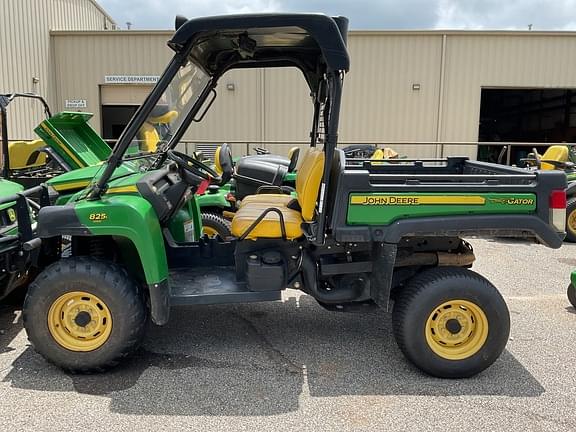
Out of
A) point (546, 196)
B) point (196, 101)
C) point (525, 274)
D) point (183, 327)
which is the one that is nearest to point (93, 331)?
point (183, 327)

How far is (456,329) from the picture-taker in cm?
323

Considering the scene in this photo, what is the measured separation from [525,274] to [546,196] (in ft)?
9.82

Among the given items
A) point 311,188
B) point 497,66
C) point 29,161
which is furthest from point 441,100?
point 311,188

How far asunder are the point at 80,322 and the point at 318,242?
159 centimetres

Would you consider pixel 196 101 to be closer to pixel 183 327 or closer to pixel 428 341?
pixel 183 327

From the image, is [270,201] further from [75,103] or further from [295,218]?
[75,103]

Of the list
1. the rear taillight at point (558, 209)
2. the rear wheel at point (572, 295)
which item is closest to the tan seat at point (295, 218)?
the rear taillight at point (558, 209)

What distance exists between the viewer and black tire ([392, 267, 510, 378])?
3.18 meters

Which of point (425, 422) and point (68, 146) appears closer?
point (425, 422)

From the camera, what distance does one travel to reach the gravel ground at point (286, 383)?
277cm

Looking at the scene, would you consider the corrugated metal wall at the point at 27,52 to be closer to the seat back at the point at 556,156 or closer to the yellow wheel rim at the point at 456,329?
the seat back at the point at 556,156

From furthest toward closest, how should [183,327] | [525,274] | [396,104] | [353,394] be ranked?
1. [396,104]
2. [525,274]
3. [183,327]
4. [353,394]

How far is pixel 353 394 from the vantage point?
305 centimetres

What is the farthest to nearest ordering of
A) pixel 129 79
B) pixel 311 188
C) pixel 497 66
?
pixel 129 79
pixel 497 66
pixel 311 188
